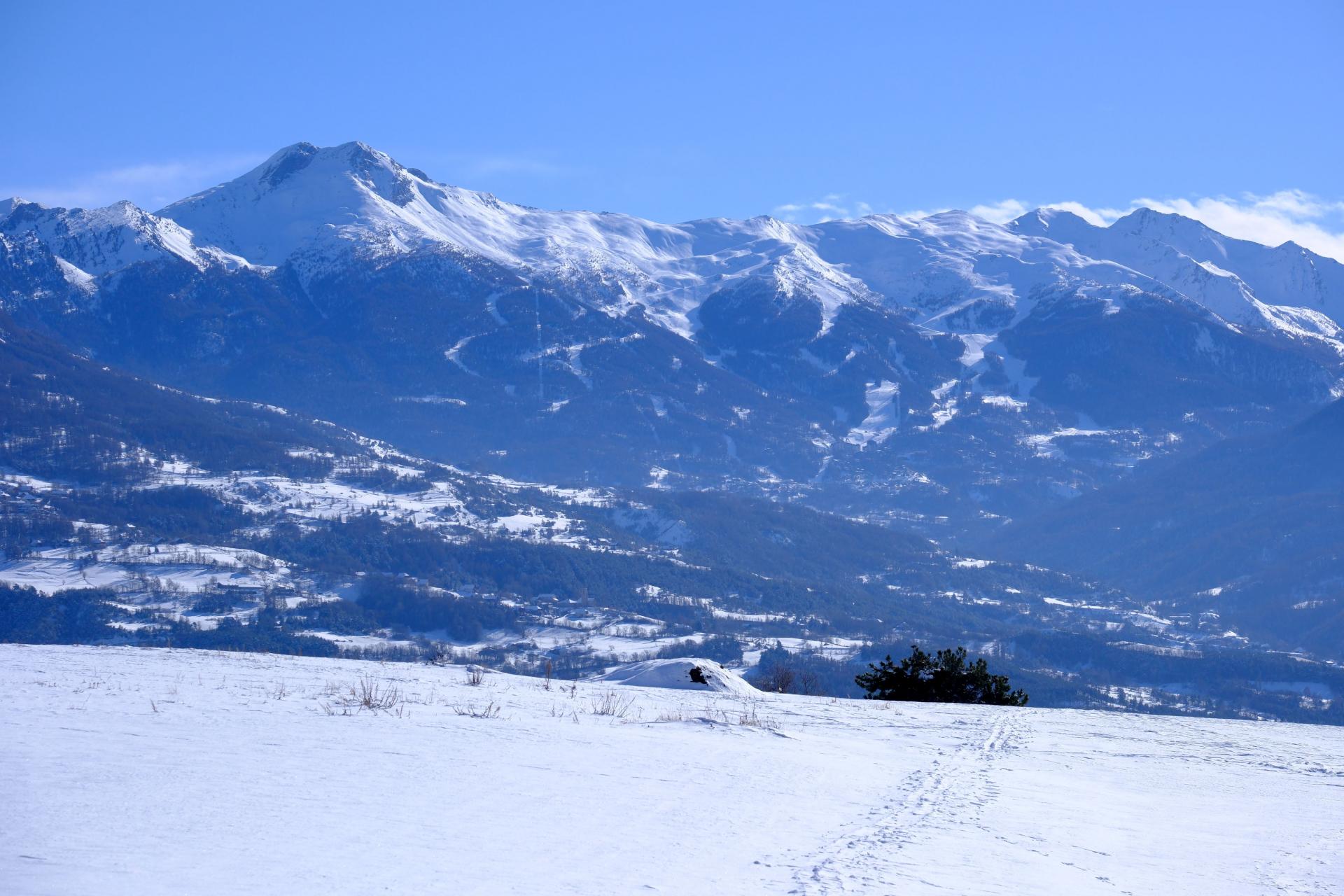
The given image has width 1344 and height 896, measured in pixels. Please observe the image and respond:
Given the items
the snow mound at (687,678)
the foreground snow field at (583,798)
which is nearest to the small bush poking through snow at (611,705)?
the foreground snow field at (583,798)

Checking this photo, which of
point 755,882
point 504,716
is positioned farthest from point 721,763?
A: point 755,882

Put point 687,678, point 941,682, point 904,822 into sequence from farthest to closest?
point 941,682, point 687,678, point 904,822

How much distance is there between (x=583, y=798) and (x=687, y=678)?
574 inches

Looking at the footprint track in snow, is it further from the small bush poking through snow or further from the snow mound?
the snow mound

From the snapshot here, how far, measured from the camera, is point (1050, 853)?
13.3m

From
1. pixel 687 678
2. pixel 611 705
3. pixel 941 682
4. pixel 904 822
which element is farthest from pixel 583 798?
pixel 941 682

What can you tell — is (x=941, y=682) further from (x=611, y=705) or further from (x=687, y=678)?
(x=611, y=705)

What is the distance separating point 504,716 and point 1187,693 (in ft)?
653

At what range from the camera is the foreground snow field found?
438 inches

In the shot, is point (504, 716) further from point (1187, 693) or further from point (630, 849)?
point (1187, 693)

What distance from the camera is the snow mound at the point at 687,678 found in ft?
88.7

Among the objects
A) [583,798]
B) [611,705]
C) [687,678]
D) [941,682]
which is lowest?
[583,798]

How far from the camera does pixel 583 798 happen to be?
1397 centimetres

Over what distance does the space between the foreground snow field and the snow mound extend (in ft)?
14.9
